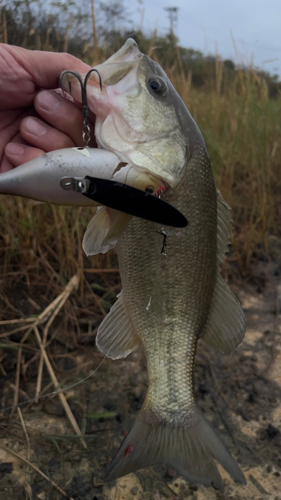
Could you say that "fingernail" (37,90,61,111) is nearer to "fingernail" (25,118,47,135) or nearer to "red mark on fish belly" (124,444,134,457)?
"fingernail" (25,118,47,135)

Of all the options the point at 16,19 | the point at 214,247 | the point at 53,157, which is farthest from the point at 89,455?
the point at 16,19

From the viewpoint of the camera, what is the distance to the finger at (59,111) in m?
1.34

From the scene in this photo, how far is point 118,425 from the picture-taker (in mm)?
1969

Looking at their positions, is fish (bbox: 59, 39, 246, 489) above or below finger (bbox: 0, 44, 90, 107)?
below

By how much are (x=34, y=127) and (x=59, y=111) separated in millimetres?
120

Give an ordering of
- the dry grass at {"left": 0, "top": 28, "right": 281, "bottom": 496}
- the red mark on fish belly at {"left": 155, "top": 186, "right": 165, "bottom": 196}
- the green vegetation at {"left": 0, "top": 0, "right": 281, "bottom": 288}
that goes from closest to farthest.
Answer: the red mark on fish belly at {"left": 155, "top": 186, "right": 165, "bottom": 196}, the dry grass at {"left": 0, "top": 28, "right": 281, "bottom": 496}, the green vegetation at {"left": 0, "top": 0, "right": 281, "bottom": 288}

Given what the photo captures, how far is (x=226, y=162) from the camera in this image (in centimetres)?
319

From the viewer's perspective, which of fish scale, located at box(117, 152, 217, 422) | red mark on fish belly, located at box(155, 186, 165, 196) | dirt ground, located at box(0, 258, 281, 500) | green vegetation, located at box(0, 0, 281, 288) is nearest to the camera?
red mark on fish belly, located at box(155, 186, 165, 196)

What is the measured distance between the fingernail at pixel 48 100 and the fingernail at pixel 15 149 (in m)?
0.17

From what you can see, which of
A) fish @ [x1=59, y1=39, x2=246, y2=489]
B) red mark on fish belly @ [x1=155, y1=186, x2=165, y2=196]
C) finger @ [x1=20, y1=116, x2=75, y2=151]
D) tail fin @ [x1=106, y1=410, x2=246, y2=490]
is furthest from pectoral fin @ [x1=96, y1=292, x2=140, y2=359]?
finger @ [x1=20, y1=116, x2=75, y2=151]

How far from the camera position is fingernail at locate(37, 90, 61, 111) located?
134cm

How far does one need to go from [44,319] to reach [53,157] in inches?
53.4

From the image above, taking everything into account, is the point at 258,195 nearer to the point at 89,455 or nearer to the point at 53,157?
the point at 89,455

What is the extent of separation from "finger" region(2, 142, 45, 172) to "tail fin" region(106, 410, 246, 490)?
1.01 m
